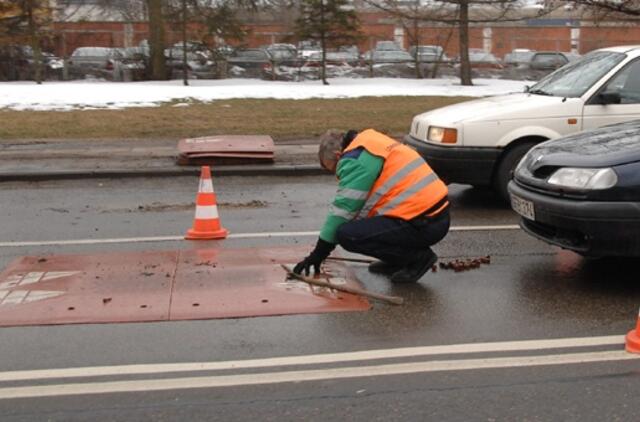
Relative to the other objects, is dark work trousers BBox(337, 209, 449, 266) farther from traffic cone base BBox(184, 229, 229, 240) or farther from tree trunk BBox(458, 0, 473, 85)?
tree trunk BBox(458, 0, 473, 85)

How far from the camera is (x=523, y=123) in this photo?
26.3 feet

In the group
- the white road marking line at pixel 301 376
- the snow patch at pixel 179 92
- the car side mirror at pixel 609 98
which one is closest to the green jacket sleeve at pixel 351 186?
the white road marking line at pixel 301 376

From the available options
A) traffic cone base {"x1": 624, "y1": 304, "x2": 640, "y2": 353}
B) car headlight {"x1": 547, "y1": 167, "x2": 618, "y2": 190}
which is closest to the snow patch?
car headlight {"x1": 547, "y1": 167, "x2": 618, "y2": 190}

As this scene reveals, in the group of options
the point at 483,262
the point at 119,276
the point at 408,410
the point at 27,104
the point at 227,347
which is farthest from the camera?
the point at 27,104

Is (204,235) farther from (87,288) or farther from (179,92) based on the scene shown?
(179,92)

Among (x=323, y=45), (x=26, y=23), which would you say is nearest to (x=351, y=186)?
(x=323, y=45)

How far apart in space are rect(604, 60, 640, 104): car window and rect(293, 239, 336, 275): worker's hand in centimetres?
420

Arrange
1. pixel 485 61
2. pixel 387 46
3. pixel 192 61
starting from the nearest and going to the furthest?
1. pixel 192 61
2. pixel 485 61
3. pixel 387 46

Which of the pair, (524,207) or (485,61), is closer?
(524,207)

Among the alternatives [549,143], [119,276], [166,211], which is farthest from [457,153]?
[119,276]

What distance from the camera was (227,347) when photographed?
4.41 meters

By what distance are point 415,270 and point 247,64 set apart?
87.8 feet

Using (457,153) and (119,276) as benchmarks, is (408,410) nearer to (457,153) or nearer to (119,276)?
(119,276)

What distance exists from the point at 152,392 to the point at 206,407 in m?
0.34
